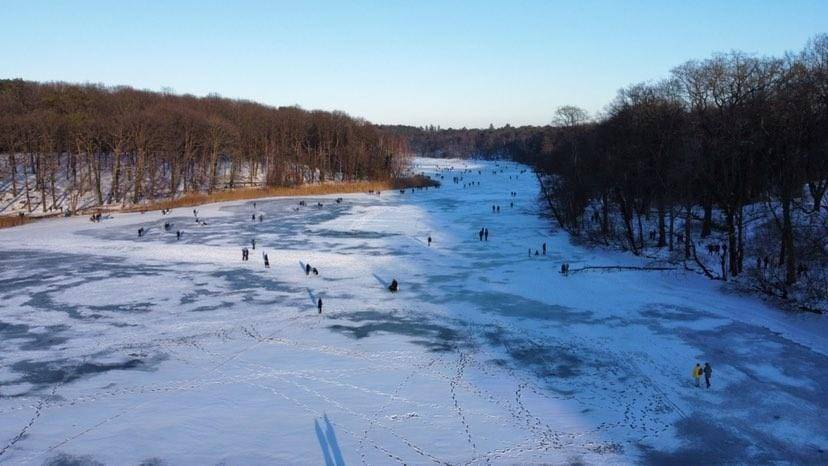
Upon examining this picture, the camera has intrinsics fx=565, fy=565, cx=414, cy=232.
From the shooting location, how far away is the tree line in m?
57.6

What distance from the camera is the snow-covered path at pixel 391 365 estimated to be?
472 inches

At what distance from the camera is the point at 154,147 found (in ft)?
208

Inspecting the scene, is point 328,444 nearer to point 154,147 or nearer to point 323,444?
point 323,444

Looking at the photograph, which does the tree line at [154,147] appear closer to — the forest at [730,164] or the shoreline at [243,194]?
the shoreline at [243,194]

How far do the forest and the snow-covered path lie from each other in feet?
12.8

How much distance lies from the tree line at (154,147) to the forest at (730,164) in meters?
46.0

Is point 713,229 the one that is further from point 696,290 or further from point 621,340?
point 621,340

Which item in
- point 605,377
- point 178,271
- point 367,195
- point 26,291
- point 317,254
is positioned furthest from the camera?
point 367,195

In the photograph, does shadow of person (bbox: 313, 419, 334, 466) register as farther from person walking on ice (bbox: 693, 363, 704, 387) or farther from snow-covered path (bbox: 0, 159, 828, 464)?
person walking on ice (bbox: 693, 363, 704, 387)

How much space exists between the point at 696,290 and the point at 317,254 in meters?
20.2

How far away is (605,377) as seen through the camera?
15711 millimetres

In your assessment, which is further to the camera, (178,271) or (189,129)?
(189,129)

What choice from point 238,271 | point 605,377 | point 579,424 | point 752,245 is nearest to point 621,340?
point 605,377

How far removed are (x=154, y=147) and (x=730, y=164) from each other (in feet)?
189
